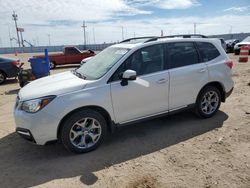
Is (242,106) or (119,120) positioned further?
(242,106)

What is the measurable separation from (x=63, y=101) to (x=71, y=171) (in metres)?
1.07

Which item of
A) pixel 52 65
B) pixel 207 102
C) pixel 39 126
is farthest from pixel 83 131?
pixel 52 65

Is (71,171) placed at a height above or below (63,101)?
below

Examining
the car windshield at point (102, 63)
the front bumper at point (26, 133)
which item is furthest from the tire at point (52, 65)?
the front bumper at point (26, 133)

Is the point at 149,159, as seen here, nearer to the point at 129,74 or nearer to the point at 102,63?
→ the point at 129,74

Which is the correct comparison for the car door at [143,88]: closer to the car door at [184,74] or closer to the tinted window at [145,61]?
the tinted window at [145,61]

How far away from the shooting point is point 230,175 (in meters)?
3.48

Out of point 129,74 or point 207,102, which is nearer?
point 129,74

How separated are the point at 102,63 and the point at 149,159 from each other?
2.00m

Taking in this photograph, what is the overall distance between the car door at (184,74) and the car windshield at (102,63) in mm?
1022

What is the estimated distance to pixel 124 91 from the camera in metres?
4.37

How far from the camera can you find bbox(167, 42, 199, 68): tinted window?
498cm

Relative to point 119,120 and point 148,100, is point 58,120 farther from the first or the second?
point 148,100

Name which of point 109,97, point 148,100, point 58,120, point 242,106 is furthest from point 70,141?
point 242,106
